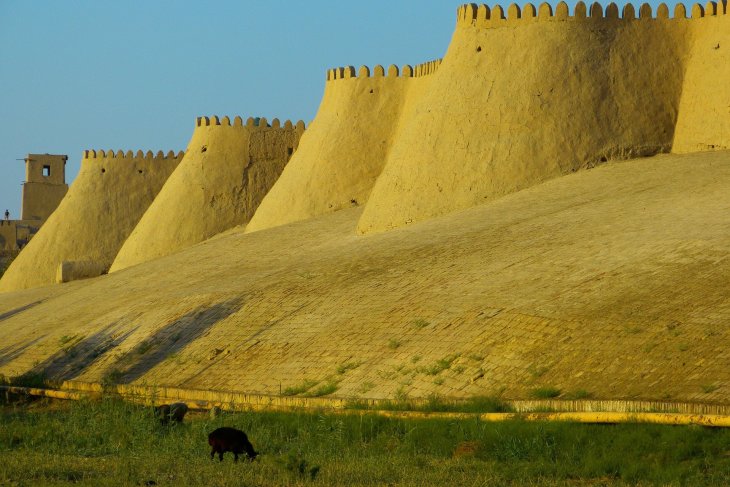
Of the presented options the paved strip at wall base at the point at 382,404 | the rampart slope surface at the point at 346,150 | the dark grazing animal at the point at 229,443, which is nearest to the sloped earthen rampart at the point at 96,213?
the rampart slope surface at the point at 346,150

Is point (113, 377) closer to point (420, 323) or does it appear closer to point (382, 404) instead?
point (420, 323)

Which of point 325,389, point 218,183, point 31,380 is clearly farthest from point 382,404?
point 218,183

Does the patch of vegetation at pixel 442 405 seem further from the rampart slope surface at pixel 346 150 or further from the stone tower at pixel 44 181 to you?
the stone tower at pixel 44 181

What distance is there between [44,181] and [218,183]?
18631mm

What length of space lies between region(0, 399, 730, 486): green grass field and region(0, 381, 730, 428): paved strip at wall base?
7 cm

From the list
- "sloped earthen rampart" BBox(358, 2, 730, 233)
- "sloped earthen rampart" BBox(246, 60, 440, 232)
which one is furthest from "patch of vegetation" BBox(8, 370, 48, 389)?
"sloped earthen rampart" BBox(246, 60, 440, 232)

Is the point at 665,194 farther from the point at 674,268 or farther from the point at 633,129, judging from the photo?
the point at 674,268

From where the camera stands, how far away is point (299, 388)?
13688 millimetres

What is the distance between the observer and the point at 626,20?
20.3 m

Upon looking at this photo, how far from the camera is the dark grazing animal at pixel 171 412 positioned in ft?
41.8

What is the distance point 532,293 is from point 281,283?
4172 millimetres

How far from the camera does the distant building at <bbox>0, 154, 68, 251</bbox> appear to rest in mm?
45531

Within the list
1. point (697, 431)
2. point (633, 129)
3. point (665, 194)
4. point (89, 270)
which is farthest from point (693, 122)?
point (89, 270)

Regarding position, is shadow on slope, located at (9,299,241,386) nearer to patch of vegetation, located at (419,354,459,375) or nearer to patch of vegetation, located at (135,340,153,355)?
patch of vegetation, located at (135,340,153,355)
